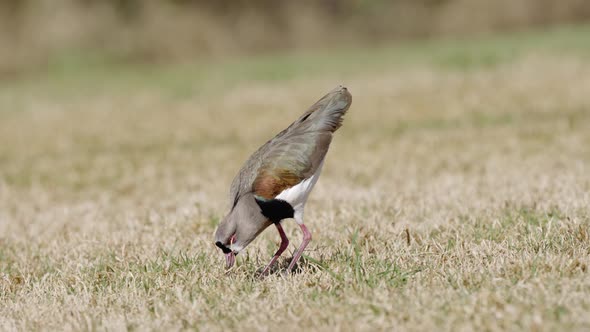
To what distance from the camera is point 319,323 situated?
3.55m

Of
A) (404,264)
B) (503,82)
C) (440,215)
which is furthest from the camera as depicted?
(503,82)

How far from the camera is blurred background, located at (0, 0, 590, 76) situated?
94.8ft

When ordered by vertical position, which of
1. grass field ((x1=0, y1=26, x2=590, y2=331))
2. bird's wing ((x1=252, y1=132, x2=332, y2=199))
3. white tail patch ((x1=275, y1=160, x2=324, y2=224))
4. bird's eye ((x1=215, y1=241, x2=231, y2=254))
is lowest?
grass field ((x1=0, y1=26, x2=590, y2=331))

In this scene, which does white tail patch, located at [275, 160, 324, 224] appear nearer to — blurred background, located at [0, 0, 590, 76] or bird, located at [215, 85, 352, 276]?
bird, located at [215, 85, 352, 276]

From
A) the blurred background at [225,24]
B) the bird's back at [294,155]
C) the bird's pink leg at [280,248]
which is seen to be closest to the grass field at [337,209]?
the bird's pink leg at [280,248]

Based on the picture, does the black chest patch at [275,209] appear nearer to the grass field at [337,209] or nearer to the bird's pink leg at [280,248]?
the bird's pink leg at [280,248]

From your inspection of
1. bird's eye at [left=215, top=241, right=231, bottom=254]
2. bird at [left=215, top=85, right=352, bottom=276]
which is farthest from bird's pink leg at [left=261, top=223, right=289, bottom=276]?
bird's eye at [left=215, top=241, right=231, bottom=254]

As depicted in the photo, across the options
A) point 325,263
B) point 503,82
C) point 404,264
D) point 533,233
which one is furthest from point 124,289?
point 503,82

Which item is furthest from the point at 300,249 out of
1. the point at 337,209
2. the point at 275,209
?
the point at 337,209

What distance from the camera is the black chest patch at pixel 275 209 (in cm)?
429

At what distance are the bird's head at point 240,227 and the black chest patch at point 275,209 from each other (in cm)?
3

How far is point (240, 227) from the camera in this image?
14.1 feet

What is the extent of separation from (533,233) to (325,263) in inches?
51.0

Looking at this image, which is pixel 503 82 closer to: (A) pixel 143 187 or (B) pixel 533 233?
(A) pixel 143 187
